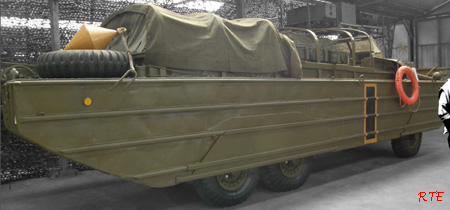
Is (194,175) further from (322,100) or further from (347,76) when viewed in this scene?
(347,76)

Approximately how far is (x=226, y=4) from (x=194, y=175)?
208 inches

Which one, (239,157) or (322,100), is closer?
Answer: (239,157)

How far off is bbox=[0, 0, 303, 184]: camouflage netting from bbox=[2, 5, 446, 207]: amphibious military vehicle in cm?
230

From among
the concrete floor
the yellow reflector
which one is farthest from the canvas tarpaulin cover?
the concrete floor

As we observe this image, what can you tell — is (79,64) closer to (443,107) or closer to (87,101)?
(87,101)

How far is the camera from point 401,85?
22.3 ft

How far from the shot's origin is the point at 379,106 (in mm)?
6613

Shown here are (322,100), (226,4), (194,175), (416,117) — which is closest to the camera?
(194,175)

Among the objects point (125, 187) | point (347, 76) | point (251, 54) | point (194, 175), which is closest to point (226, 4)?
point (347, 76)

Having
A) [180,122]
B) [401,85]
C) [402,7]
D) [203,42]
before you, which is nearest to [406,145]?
[401,85]

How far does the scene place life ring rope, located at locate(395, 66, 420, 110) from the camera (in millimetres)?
6773

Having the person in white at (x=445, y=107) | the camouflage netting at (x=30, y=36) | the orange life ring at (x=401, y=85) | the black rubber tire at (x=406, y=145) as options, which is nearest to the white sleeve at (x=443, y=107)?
the person in white at (x=445, y=107)

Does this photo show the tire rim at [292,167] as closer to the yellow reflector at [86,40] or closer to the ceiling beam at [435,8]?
the yellow reflector at [86,40]

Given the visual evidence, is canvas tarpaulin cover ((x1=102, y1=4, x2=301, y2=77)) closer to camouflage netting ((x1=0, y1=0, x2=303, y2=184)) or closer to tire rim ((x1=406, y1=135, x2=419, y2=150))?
camouflage netting ((x1=0, y1=0, x2=303, y2=184))
